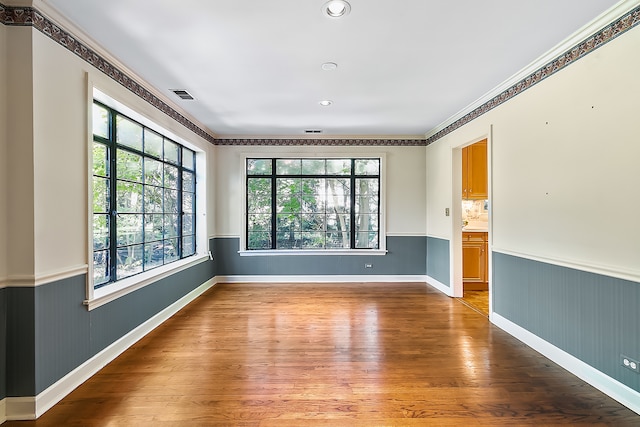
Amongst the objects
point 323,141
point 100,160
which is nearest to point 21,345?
point 100,160

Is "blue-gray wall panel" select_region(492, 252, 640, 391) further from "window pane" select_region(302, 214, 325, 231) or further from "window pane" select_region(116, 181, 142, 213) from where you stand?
"window pane" select_region(116, 181, 142, 213)

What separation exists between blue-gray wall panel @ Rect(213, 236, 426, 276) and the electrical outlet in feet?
12.2

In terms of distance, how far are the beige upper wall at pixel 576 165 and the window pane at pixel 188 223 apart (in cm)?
420

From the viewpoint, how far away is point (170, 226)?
14.2 feet

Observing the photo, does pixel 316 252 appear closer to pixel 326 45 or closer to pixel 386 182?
pixel 386 182

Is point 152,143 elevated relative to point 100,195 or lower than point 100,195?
elevated

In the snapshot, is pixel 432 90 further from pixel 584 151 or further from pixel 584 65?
pixel 584 151

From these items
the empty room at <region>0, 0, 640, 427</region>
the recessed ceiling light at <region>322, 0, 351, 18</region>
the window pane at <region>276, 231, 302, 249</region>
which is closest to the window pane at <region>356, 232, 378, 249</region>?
the window pane at <region>276, 231, 302, 249</region>

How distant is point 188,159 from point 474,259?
489 cm

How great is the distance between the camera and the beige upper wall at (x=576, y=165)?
2.12 m

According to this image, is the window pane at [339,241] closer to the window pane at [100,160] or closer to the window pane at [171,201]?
the window pane at [171,201]

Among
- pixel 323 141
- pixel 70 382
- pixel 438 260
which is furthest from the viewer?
pixel 323 141

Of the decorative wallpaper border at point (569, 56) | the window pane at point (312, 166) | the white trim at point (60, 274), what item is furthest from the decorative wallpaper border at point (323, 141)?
the white trim at point (60, 274)

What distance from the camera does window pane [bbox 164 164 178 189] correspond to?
4.21 metres
